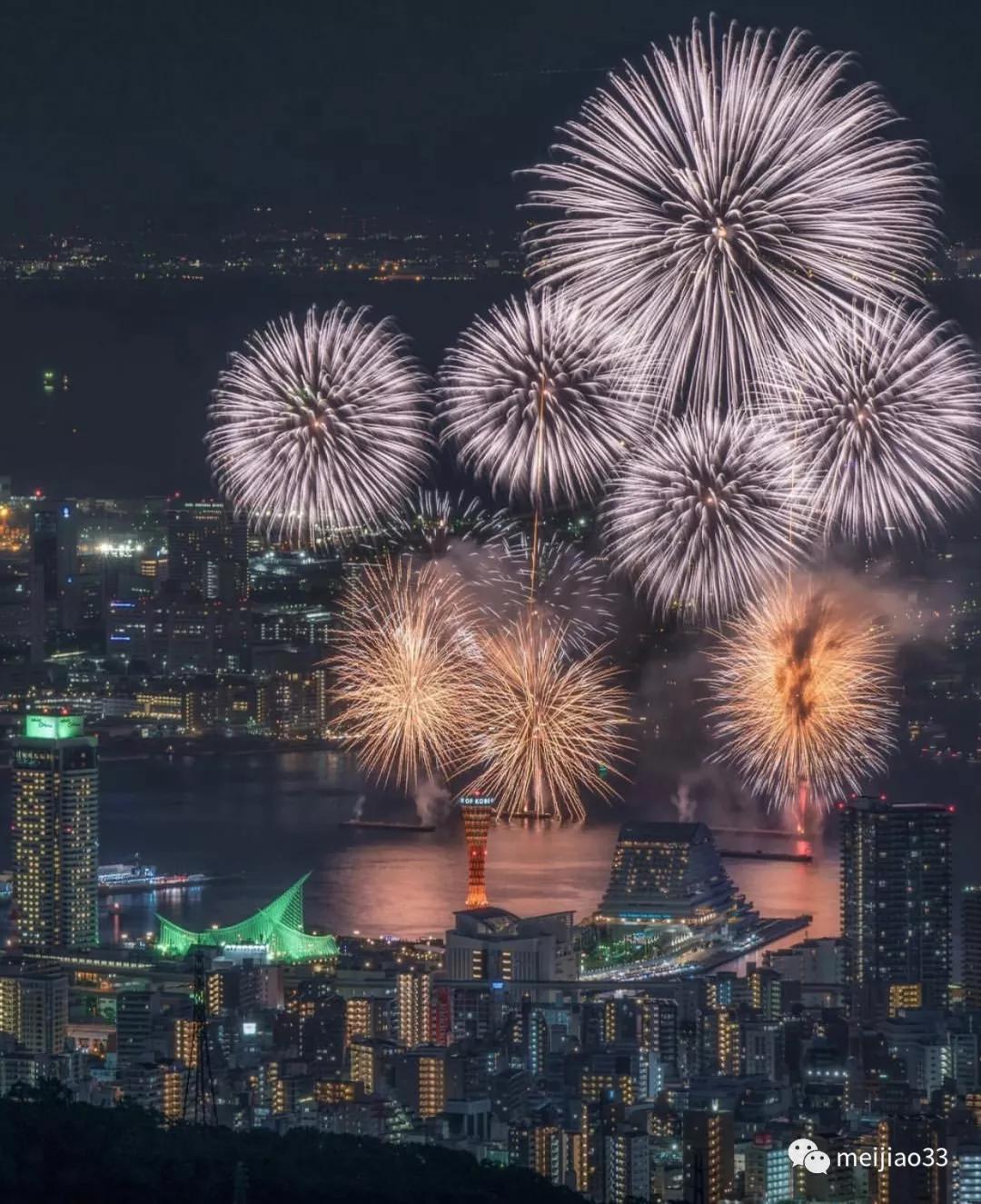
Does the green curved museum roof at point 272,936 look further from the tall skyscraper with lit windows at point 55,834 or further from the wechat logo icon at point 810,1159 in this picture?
the wechat logo icon at point 810,1159

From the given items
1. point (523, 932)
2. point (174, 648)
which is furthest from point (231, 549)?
point (523, 932)

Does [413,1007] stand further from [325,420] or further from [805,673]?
[325,420]

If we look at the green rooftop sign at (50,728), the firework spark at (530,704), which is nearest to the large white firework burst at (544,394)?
the firework spark at (530,704)

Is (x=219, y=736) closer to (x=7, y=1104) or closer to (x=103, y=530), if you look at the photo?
(x=103, y=530)

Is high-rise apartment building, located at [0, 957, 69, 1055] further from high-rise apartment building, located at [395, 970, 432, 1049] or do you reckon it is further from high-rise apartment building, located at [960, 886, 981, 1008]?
high-rise apartment building, located at [960, 886, 981, 1008]

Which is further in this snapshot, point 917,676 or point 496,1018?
point 917,676

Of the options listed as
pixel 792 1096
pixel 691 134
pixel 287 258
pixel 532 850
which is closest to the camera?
pixel 691 134
